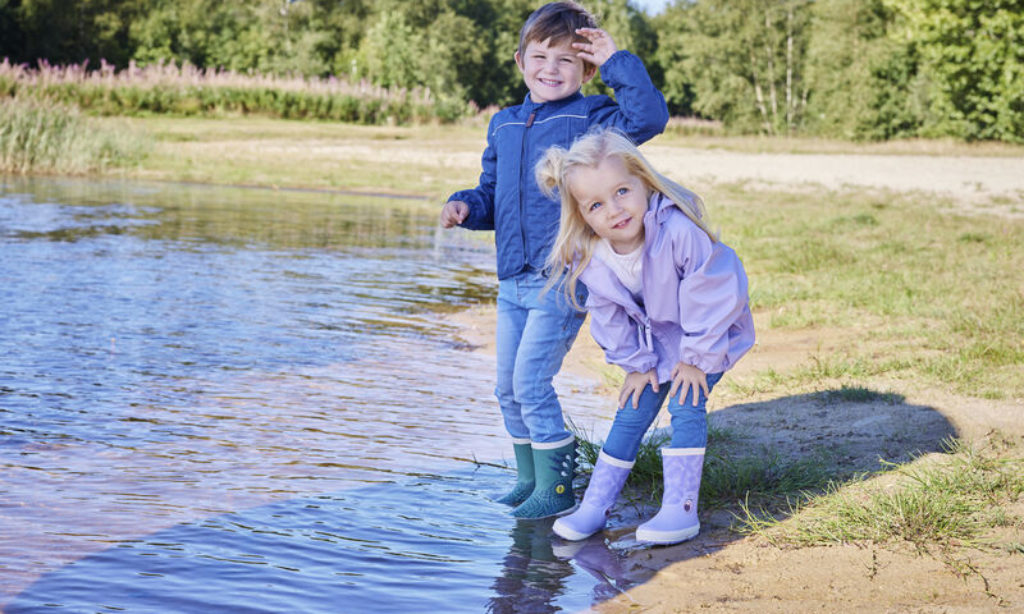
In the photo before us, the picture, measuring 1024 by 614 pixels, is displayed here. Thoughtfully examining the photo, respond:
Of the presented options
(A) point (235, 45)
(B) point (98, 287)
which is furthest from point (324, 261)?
(A) point (235, 45)

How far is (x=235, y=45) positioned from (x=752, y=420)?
57.2 meters

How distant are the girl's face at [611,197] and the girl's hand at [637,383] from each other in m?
0.46

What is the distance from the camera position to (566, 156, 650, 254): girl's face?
11.1ft

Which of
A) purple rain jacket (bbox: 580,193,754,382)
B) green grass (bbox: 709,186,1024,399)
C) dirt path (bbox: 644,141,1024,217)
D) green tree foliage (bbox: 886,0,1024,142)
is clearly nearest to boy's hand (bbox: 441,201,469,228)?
purple rain jacket (bbox: 580,193,754,382)

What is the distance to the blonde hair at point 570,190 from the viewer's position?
340 cm

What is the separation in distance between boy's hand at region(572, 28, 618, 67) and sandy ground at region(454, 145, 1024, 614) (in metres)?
1.61

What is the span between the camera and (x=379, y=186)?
63.9 ft

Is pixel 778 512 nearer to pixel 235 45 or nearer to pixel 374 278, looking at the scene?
pixel 374 278

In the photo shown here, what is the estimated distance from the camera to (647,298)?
3.41 m

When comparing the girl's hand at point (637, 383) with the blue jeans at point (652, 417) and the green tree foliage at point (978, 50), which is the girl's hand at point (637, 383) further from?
the green tree foliage at point (978, 50)

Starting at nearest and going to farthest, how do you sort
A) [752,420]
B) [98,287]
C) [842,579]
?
1. [842,579]
2. [752,420]
3. [98,287]

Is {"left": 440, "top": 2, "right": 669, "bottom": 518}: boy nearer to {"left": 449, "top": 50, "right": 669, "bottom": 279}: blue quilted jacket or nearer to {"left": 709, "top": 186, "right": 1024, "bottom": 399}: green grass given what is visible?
{"left": 449, "top": 50, "right": 669, "bottom": 279}: blue quilted jacket

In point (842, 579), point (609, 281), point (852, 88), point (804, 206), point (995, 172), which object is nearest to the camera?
point (842, 579)

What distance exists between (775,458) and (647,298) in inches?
37.9
